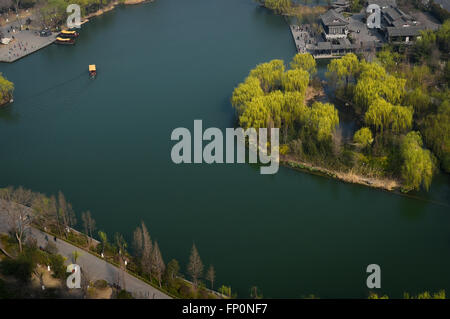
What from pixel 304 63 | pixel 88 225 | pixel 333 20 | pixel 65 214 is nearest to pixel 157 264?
pixel 88 225

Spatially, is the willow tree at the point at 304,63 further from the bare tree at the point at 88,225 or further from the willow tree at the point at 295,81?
the bare tree at the point at 88,225

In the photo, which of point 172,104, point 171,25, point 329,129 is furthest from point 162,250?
point 171,25

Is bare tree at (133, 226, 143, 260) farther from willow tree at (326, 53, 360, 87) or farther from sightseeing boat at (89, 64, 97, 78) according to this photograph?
sightseeing boat at (89, 64, 97, 78)

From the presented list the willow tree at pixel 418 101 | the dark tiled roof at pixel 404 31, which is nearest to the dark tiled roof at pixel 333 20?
the dark tiled roof at pixel 404 31

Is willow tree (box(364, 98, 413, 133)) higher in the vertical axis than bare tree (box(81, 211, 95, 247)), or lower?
higher

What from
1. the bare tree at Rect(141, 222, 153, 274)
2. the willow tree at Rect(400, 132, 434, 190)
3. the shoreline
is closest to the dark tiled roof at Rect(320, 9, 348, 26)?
the shoreline

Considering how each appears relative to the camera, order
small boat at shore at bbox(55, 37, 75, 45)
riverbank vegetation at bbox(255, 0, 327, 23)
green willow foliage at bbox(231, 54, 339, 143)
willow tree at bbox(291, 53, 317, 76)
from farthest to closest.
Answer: riverbank vegetation at bbox(255, 0, 327, 23) → small boat at shore at bbox(55, 37, 75, 45) → willow tree at bbox(291, 53, 317, 76) → green willow foliage at bbox(231, 54, 339, 143)

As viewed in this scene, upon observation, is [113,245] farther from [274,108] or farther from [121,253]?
[274,108]

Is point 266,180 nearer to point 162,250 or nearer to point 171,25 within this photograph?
point 162,250
